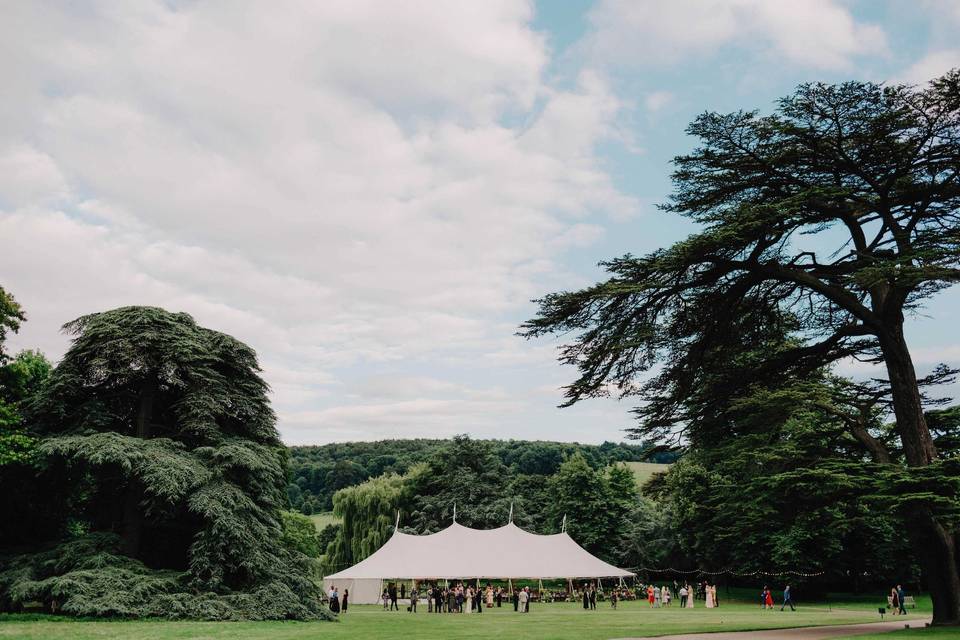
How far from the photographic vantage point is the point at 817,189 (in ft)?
46.4

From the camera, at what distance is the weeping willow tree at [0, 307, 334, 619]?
1775 cm

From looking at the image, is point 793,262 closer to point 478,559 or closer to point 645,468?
point 478,559

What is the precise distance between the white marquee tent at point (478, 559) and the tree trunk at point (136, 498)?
28.2 ft

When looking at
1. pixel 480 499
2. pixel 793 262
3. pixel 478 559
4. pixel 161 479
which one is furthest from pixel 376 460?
pixel 793 262

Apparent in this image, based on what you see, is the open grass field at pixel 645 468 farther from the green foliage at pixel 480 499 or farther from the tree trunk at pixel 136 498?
the tree trunk at pixel 136 498

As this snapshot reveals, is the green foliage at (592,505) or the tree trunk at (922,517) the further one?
the green foliage at (592,505)

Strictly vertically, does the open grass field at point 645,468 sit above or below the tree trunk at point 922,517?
above

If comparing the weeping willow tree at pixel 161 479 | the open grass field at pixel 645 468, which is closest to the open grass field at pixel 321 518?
the open grass field at pixel 645 468

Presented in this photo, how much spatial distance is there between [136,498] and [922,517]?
1897cm

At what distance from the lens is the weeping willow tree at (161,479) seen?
17.8m

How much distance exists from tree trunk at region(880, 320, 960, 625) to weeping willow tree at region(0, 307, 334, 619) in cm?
1439

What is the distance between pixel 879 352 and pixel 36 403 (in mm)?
21484

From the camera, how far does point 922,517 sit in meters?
14.3

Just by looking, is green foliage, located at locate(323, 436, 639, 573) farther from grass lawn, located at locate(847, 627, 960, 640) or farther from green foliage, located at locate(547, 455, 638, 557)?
grass lawn, located at locate(847, 627, 960, 640)
